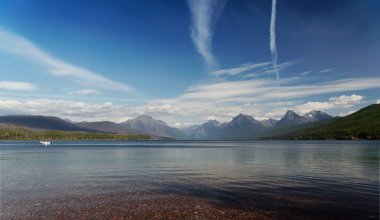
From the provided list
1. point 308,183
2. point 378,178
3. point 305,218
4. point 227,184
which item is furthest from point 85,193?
point 378,178

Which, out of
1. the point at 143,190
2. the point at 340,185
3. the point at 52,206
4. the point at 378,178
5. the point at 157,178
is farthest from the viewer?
the point at 157,178

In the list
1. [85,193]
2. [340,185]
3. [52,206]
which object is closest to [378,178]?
[340,185]

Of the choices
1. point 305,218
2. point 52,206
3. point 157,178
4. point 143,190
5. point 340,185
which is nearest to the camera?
point 305,218

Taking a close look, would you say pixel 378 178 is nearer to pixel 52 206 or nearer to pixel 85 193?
pixel 85 193

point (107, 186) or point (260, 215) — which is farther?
point (107, 186)

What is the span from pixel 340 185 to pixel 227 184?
47.3 ft

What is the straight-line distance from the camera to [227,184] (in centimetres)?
4575

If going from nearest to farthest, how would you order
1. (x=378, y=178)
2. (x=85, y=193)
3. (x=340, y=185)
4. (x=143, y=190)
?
(x=85, y=193) < (x=143, y=190) < (x=340, y=185) < (x=378, y=178)

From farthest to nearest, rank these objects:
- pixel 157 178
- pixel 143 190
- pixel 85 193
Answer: pixel 157 178 < pixel 143 190 < pixel 85 193

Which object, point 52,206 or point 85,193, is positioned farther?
point 85,193

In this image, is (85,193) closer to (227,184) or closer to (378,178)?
(227,184)

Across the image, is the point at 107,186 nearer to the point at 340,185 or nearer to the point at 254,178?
the point at 254,178

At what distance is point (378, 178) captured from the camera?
165 ft

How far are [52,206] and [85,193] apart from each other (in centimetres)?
753
